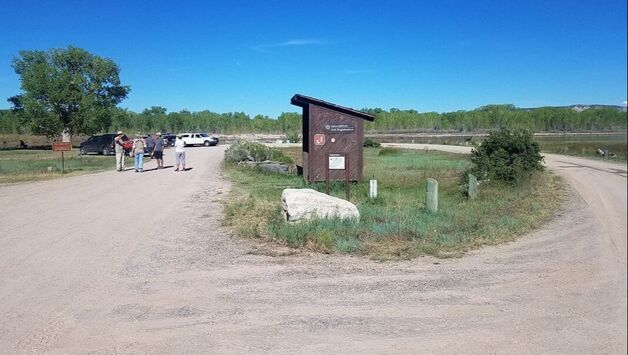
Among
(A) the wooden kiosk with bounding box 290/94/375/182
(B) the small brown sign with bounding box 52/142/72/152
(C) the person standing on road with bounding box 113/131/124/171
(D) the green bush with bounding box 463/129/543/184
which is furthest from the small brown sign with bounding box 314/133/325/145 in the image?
(B) the small brown sign with bounding box 52/142/72/152

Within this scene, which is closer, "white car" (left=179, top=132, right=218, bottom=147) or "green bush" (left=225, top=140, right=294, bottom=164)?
"green bush" (left=225, top=140, right=294, bottom=164)

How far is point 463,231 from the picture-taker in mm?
10094

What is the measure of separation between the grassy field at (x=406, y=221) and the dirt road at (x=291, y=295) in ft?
1.61

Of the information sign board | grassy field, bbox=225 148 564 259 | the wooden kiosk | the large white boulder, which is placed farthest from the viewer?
the wooden kiosk

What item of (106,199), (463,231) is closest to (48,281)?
(463,231)

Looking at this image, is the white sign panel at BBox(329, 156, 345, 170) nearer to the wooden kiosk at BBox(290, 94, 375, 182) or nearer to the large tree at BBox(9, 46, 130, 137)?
the wooden kiosk at BBox(290, 94, 375, 182)

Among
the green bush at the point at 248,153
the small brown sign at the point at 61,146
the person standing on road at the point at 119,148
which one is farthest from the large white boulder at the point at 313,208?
the small brown sign at the point at 61,146

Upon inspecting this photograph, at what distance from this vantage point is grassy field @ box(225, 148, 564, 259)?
905 cm

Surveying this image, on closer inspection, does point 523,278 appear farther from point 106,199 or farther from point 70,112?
point 70,112

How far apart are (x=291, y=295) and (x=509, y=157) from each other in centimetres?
1631

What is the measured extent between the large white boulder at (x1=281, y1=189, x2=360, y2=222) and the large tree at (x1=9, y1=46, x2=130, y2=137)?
58826mm

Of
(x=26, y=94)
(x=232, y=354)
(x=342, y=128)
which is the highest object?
(x=26, y=94)

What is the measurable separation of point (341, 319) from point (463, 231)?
5.15 metres

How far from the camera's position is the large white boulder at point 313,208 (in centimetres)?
1073
